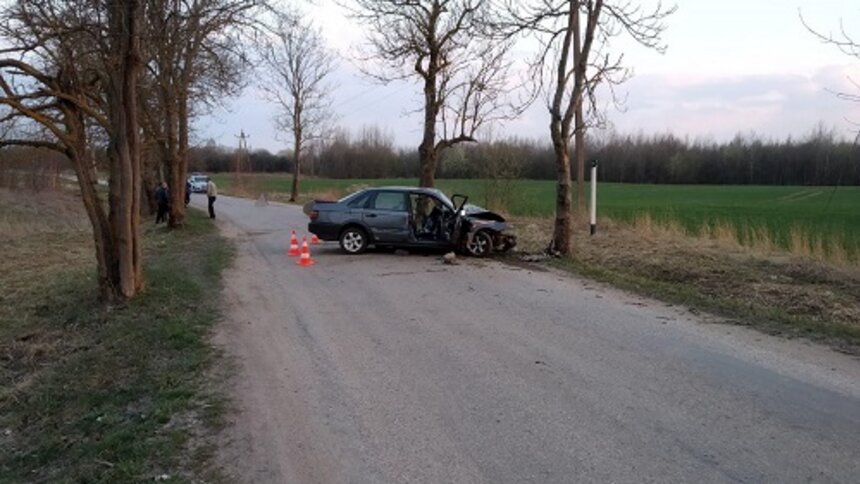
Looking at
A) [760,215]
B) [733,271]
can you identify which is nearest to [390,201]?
[733,271]

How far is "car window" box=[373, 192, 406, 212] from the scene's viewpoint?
662 inches

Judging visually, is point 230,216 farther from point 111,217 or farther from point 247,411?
point 247,411

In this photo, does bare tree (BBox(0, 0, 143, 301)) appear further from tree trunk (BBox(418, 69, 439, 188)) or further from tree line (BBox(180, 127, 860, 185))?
tree line (BBox(180, 127, 860, 185))

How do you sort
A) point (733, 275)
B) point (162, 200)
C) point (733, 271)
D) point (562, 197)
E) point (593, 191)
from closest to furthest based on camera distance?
point (733, 275)
point (733, 271)
point (562, 197)
point (593, 191)
point (162, 200)

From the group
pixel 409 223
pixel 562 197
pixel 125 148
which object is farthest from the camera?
pixel 409 223

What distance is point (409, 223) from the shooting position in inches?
655

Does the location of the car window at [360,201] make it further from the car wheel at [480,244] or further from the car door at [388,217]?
the car wheel at [480,244]

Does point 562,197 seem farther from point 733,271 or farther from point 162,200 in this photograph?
point 162,200

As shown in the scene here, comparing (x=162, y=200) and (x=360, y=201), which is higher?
(x=360, y=201)

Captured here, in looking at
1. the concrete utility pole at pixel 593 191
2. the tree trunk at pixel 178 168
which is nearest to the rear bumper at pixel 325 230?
the concrete utility pole at pixel 593 191

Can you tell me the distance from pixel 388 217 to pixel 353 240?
99 centimetres

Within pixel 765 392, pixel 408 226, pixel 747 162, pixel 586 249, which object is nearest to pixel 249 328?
pixel 765 392

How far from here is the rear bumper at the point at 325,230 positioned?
677 inches

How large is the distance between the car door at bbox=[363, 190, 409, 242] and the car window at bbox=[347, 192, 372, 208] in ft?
0.47
